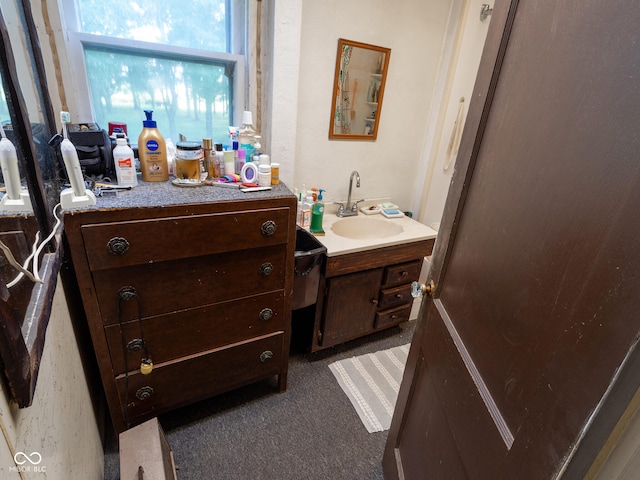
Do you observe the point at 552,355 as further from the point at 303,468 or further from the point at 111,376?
the point at 111,376

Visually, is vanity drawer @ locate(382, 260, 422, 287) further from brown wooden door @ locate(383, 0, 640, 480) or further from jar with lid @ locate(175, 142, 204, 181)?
jar with lid @ locate(175, 142, 204, 181)

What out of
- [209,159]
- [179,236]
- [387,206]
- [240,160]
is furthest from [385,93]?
[179,236]

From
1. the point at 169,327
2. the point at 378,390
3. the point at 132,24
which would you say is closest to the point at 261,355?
the point at 169,327

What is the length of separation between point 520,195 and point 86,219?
110 cm

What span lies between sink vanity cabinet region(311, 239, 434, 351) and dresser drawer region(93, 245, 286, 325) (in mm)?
392

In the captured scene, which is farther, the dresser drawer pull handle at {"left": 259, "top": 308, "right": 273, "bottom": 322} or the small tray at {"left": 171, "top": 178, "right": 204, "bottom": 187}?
the dresser drawer pull handle at {"left": 259, "top": 308, "right": 273, "bottom": 322}

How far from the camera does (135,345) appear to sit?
1175 millimetres

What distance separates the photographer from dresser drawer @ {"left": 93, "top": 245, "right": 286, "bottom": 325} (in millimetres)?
1068

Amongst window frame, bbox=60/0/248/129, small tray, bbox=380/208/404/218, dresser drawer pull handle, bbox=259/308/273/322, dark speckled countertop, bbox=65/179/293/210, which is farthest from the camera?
small tray, bbox=380/208/404/218

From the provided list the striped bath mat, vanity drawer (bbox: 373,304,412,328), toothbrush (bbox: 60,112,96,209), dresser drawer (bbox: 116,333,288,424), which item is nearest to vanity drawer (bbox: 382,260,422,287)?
vanity drawer (bbox: 373,304,412,328)

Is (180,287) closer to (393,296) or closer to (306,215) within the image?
(306,215)

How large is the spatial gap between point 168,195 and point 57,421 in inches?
26.4

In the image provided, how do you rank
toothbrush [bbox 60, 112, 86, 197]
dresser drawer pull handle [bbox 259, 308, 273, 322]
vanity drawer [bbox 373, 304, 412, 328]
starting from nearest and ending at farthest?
toothbrush [bbox 60, 112, 86, 197] < dresser drawer pull handle [bbox 259, 308, 273, 322] < vanity drawer [bbox 373, 304, 412, 328]

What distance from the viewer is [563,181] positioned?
510mm
